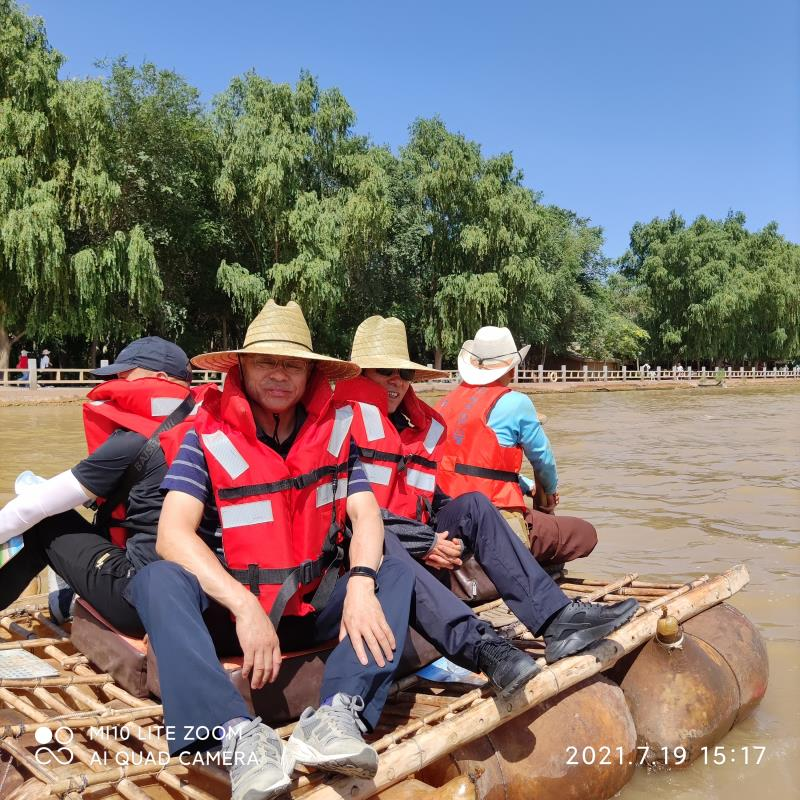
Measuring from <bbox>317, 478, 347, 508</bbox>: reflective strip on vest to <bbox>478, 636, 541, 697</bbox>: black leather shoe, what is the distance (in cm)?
74

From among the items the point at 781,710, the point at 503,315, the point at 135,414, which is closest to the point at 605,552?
the point at 781,710

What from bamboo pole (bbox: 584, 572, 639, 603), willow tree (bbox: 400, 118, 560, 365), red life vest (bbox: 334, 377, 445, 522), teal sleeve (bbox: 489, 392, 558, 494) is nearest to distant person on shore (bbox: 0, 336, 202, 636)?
red life vest (bbox: 334, 377, 445, 522)

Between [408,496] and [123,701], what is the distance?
1.45 meters

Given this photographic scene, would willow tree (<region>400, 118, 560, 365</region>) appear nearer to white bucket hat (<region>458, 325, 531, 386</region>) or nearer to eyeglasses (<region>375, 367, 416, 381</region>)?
white bucket hat (<region>458, 325, 531, 386</region>)

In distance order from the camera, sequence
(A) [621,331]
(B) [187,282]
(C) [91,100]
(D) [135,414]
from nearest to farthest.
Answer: (D) [135,414], (C) [91,100], (B) [187,282], (A) [621,331]

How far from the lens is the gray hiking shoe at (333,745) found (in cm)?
225

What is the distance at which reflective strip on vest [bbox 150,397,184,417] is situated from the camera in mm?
3312

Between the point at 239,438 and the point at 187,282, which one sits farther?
the point at 187,282

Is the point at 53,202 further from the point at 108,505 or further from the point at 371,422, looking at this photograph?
the point at 371,422

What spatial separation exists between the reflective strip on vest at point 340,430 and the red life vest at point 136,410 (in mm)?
614

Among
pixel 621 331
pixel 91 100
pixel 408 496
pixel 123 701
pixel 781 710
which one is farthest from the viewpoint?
pixel 621 331

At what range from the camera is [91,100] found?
22000 millimetres

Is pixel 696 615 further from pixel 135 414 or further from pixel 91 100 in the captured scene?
pixel 91 100

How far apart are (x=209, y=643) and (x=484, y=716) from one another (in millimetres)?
944
